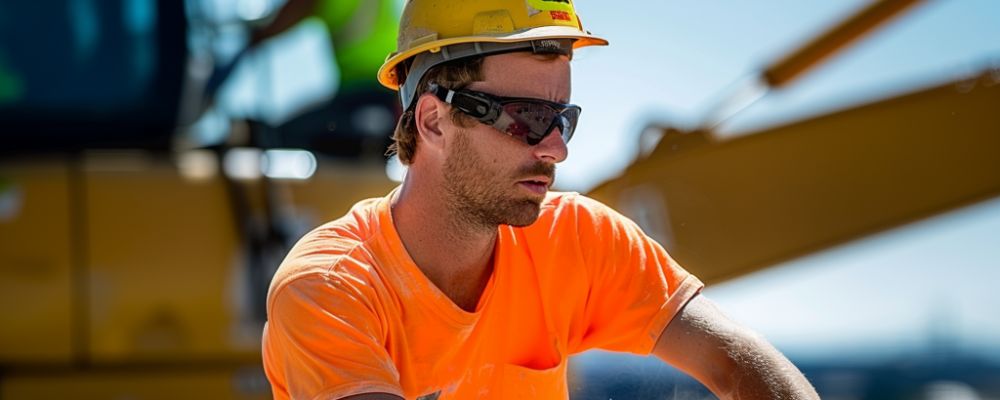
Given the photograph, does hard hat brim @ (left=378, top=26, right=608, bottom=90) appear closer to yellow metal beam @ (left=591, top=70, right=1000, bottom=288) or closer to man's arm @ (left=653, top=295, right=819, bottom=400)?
man's arm @ (left=653, top=295, right=819, bottom=400)

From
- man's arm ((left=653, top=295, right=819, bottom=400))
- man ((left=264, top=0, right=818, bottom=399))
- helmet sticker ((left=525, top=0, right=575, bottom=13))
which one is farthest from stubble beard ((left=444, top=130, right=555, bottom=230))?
man's arm ((left=653, top=295, right=819, bottom=400))

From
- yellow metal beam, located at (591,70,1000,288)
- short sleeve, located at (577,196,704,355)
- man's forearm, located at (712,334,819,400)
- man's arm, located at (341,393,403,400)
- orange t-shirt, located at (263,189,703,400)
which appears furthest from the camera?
yellow metal beam, located at (591,70,1000,288)

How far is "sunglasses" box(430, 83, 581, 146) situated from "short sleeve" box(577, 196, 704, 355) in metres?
0.24

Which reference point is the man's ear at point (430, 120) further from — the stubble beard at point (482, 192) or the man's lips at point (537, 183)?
the man's lips at point (537, 183)

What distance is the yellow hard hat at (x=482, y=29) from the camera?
2379 mm

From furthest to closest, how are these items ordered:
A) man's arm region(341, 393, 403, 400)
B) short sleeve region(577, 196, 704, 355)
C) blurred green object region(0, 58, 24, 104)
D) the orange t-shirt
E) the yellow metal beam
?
1. the yellow metal beam
2. blurred green object region(0, 58, 24, 104)
3. short sleeve region(577, 196, 704, 355)
4. the orange t-shirt
5. man's arm region(341, 393, 403, 400)

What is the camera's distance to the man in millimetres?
2359

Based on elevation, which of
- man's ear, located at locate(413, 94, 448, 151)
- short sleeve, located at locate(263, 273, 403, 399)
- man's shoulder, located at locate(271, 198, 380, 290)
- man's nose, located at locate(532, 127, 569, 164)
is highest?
man's ear, located at locate(413, 94, 448, 151)

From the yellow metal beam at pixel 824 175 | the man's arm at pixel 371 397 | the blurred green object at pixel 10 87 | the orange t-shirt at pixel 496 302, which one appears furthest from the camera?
the yellow metal beam at pixel 824 175

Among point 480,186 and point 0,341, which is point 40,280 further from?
point 480,186

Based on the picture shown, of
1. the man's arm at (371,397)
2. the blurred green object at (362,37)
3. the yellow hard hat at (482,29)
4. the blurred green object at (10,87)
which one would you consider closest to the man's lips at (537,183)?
the yellow hard hat at (482,29)

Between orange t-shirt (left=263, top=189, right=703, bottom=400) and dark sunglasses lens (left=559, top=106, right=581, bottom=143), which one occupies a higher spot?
dark sunglasses lens (left=559, top=106, right=581, bottom=143)

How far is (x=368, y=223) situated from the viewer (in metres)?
2.47

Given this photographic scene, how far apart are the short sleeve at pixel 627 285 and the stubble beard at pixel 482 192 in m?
0.19
